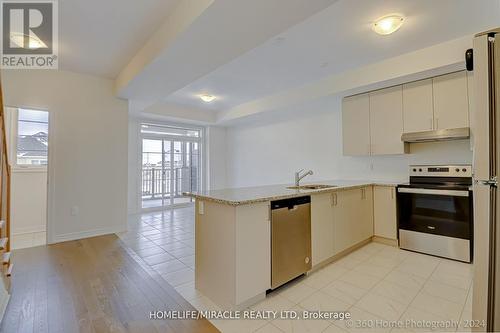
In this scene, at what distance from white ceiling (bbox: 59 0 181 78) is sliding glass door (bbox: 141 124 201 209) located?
2781mm

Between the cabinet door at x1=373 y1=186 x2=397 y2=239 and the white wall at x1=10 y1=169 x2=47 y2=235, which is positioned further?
the white wall at x1=10 y1=169 x2=47 y2=235

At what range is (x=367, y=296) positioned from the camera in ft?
6.89

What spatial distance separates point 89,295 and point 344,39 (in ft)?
12.2

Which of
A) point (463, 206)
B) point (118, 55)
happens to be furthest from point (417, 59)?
point (118, 55)

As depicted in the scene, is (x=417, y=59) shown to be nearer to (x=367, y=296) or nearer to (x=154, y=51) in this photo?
(x=367, y=296)

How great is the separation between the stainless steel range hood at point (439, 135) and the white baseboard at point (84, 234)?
4833 mm

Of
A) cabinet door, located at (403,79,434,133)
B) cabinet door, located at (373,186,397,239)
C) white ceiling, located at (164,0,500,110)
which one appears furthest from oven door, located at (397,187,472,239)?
white ceiling, located at (164,0,500,110)

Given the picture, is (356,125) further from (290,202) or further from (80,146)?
(80,146)

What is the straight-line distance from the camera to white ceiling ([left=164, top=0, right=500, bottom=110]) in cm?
218

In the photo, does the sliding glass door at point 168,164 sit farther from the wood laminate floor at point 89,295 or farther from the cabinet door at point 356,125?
the cabinet door at point 356,125

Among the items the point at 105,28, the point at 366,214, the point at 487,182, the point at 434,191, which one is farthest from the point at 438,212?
the point at 105,28

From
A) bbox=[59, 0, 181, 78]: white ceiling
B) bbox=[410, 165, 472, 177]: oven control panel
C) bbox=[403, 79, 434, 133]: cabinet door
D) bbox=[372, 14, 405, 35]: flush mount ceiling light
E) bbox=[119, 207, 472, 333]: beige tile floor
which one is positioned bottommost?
bbox=[119, 207, 472, 333]: beige tile floor

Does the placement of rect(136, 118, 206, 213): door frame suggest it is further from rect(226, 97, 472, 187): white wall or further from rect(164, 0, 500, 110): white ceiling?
rect(164, 0, 500, 110): white ceiling

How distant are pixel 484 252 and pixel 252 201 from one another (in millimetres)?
1336
